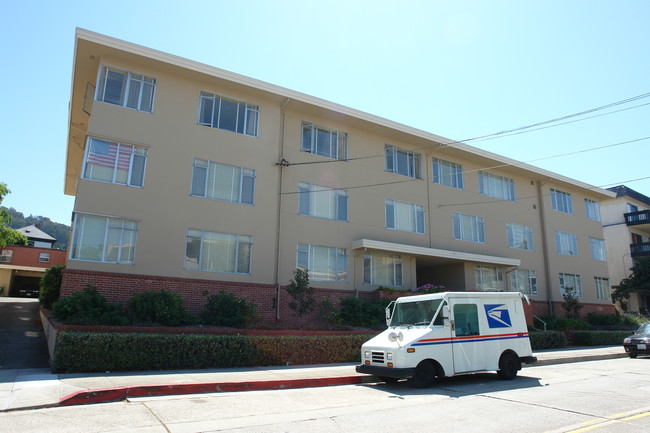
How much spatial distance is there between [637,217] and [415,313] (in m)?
39.0

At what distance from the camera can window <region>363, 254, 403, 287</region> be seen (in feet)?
71.9

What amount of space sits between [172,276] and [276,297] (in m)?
4.13

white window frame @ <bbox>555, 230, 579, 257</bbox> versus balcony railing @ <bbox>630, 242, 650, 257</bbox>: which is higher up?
balcony railing @ <bbox>630, 242, 650, 257</bbox>

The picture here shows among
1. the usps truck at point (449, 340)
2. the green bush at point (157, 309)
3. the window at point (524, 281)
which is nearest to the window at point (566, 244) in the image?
the window at point (524, 281)

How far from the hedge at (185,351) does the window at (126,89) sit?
9298mm

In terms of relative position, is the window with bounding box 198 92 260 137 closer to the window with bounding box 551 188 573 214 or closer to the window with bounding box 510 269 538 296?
the window with bounding box 510 269 538 296

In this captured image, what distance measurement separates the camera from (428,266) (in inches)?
1078

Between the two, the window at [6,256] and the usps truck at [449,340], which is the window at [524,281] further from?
the window at [6,256]

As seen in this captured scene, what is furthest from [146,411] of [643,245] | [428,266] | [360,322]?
[643,245]

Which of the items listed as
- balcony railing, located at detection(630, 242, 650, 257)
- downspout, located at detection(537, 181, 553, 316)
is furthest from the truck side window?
balcony railing, located at detection(630, 242, 650, 257)

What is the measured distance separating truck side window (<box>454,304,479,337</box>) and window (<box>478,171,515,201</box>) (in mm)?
17284

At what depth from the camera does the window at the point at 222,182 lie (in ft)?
60.6

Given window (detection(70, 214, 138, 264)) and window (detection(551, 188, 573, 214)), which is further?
window (detection(551, 188, 573, 214))

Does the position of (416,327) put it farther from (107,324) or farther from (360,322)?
(107,324)
